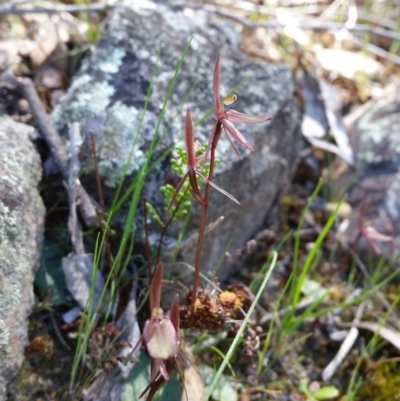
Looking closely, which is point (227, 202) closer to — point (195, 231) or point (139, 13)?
point (195, 231)

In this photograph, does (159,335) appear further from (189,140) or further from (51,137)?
(51,137)

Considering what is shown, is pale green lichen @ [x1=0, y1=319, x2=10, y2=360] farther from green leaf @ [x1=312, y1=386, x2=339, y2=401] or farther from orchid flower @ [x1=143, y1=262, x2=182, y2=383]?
green leaf @ [x1=312, y1=386, x2=339, y2=401]

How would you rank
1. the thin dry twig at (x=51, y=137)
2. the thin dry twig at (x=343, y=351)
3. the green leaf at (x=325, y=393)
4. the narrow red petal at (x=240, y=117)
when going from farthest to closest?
the thin dry twig at (x=343, y=351) → the green leaf at (x=325, y=393) → the thin dry twig at (x=51, y=137) → the narrow red petal at (x=240, y=117)

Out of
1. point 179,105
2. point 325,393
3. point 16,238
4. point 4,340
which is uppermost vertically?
point 179,105

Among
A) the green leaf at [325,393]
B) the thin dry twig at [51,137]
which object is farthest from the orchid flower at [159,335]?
the green leaf at [325,393]

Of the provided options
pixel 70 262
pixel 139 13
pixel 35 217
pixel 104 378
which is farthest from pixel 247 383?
pixel 139 13

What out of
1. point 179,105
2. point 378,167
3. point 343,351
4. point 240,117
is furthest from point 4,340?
point 378,167

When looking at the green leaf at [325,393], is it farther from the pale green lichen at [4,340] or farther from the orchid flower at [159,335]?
the pale green lichen at [4,340]
